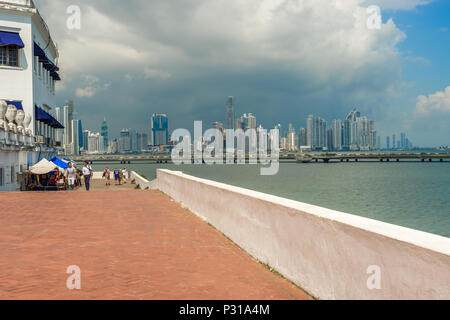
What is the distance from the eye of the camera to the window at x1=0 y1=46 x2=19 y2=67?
103 ft

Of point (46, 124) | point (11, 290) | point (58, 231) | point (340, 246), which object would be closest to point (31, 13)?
point (46, 124)

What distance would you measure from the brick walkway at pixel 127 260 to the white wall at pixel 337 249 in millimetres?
362

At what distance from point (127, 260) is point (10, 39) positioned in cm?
2935

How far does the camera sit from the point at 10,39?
3020cm

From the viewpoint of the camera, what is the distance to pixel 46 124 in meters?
40.3

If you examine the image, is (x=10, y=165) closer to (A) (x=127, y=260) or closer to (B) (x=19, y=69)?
(B) (x=19, y=69)

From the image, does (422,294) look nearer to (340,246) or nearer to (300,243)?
(340,246)

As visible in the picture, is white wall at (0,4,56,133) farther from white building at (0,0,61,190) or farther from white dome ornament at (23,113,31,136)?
white dome ornament at (23,113,31,136)

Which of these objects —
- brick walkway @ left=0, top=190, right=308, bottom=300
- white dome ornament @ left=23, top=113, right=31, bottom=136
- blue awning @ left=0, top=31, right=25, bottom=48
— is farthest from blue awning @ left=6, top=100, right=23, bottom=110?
brick walkway @ left=0, top=190, right=308, bottom=300

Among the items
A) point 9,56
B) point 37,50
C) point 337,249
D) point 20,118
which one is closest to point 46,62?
point 37,50

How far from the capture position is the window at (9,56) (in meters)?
31.5

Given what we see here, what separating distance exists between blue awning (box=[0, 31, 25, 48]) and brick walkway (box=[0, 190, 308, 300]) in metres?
22.3
